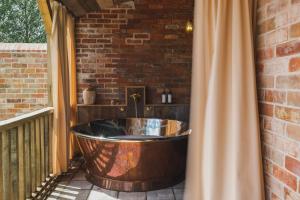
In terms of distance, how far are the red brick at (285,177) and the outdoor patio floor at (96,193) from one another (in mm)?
1694

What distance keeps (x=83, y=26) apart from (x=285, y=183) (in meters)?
3.88

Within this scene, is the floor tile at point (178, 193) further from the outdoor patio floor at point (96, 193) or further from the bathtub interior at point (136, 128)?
the bathtub interior at point (136, 128)

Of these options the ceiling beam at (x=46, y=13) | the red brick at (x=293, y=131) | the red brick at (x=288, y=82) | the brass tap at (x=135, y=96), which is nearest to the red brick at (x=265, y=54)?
the red brick at (x=288, y=82)

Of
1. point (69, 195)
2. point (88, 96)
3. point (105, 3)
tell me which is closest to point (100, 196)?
point (69, 195)

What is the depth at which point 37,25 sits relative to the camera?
682 centimetres

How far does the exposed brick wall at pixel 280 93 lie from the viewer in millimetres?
1106

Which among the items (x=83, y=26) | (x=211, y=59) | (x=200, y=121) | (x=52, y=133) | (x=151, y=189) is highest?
(x=83, y=26)

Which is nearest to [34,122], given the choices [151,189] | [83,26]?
[151,189]

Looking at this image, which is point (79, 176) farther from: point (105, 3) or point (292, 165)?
point (292, 165)

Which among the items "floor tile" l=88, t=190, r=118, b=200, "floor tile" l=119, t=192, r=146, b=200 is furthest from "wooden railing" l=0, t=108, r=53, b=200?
"floor tile" l=119, t=192, r=146, b=200

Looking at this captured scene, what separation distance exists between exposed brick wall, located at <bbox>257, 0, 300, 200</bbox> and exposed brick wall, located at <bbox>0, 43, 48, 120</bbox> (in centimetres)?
334

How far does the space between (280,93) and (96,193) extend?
229 cm

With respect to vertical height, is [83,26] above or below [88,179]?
→ above

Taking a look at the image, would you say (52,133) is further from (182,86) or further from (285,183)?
(285,183)
